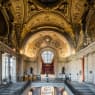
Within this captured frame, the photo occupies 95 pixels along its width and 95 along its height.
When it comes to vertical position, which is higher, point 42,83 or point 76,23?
point 76,23

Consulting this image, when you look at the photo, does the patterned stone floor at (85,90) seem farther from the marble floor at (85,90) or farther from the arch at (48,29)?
the arch at (48,29)

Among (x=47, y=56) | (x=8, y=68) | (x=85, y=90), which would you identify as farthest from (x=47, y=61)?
(x=85, y=90)

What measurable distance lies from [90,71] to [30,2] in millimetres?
8684

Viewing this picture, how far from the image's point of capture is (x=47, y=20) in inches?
1256

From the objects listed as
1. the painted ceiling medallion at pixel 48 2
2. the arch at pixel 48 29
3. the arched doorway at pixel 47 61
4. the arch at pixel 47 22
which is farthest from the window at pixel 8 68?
the arched doorway at pixel 47 61

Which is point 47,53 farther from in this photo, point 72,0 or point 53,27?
point 72,0

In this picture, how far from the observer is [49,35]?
37.0m

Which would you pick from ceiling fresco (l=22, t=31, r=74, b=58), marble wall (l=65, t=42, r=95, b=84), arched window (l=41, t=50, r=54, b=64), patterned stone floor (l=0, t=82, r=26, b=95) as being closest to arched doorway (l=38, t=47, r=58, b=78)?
arched window (l=41, t=50, r=54, b=64)

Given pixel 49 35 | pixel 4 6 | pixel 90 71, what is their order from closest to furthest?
pixel 4 6 < pixel 90 71 < pixel 49 35

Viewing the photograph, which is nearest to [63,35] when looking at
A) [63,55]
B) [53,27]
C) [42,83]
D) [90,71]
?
[53,27]

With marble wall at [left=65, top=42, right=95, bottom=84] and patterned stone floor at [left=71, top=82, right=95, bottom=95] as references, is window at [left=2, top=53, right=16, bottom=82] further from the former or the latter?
patterned stone floor at [left=71, top=82, right=95, bottom=95]

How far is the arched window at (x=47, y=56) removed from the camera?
38344 mm

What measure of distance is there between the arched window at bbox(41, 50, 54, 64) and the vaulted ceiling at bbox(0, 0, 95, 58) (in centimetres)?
462

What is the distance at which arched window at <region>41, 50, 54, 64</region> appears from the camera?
1510 inches
